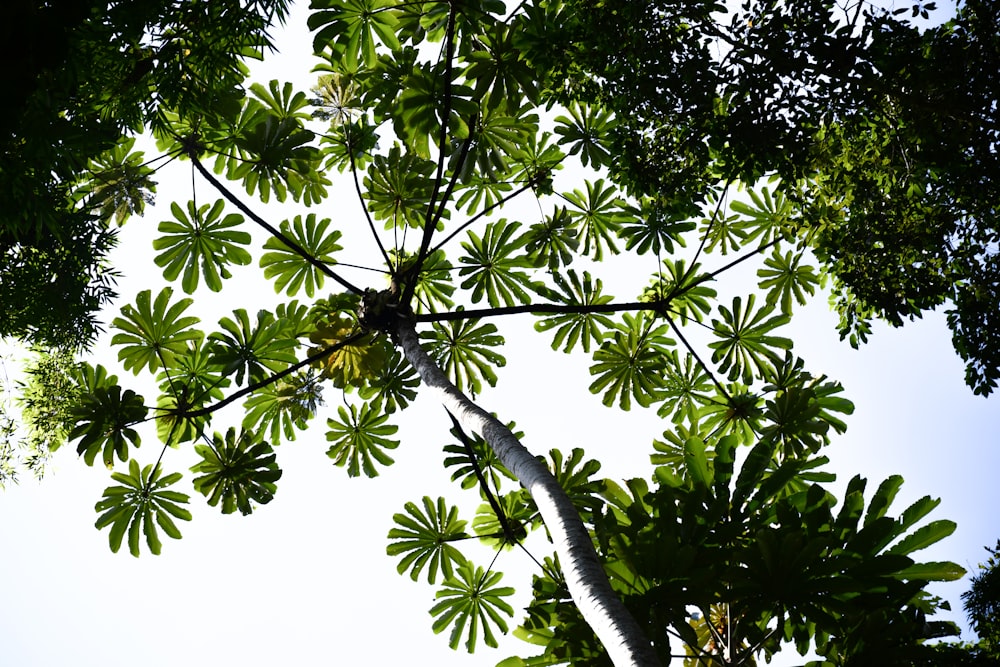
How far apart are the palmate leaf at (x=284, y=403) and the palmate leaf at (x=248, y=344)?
1.09 ft

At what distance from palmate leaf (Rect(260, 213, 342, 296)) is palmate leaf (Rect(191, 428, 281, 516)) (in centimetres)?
140

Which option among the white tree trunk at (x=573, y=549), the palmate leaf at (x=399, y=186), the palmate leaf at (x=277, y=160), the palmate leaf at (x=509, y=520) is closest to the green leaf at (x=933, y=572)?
the white tree trunk at (x=573, y=549)

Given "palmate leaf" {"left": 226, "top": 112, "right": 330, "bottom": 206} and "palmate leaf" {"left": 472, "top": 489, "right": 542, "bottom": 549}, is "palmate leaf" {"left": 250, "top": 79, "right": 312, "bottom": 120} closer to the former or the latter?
"palmate leaf" {"left": 226, "top": 112, "right": 330, "bottom": 206}

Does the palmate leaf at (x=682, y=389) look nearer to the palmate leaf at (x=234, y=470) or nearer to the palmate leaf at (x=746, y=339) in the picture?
the palmate leaf at (x=746, y=339)

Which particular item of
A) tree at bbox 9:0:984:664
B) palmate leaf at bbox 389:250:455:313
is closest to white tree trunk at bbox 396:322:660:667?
tree at bbox 9:0:984:664

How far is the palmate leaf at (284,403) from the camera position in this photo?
228 inches

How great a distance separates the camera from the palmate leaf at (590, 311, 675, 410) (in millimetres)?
5930

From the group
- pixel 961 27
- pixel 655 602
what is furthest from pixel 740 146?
pixel 655 602

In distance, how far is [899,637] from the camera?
289cm

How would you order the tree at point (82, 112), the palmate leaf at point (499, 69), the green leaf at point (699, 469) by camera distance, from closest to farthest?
the tree at point (82, 112), the green leaf at point (699, 469), the palmate leaf at point (499, 69)

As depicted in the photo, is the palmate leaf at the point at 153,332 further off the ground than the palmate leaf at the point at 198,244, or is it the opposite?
the palmate leaf at the point at 198,244

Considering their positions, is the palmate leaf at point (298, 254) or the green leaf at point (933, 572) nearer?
the green leaf at point (933, 572)

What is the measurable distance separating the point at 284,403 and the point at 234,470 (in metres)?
0.69

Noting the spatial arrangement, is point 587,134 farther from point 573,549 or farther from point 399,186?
point 573,549
